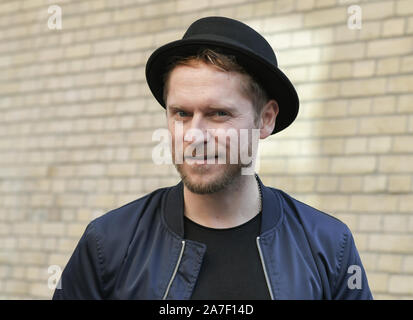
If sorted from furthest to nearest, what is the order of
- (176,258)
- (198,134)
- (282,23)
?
(282,23)
(176,258)
(198,134)

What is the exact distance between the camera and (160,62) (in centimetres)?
264

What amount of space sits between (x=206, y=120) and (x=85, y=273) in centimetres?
75

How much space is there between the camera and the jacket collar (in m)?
2.57

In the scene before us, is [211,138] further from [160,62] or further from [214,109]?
[160,62]

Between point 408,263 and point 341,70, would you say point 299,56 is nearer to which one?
point 341,70

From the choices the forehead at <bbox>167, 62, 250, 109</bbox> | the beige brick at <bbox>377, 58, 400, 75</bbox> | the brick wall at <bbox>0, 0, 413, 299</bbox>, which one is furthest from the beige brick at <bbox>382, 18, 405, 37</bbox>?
the forehead at <bbox>167, 62, 250, 109</bbox>

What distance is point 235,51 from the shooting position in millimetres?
2447

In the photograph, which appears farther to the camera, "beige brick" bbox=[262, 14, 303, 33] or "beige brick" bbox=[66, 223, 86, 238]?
"beige brick" bbox=[66, 223, 86, 238]

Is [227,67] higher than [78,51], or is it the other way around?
[78,51]

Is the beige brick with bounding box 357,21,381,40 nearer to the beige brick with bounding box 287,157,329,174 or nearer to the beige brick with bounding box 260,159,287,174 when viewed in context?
the beige brick with bounding box 287,157,329,174

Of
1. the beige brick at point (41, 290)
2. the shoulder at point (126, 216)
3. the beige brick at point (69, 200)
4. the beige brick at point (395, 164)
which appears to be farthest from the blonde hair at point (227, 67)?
the beige brick at point (41, 290)

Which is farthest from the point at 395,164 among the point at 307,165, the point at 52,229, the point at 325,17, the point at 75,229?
the point at 52,229

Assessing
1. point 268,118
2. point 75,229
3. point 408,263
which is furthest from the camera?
point 75,229
